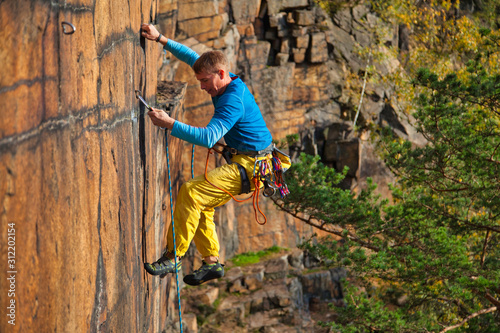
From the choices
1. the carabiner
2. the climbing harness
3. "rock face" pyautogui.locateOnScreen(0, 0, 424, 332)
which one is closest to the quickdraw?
the climbing harness

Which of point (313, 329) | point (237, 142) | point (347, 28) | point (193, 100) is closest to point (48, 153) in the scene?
point (237, 142)

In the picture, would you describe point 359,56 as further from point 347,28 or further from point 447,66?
point 447,66

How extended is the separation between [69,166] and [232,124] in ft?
6.03

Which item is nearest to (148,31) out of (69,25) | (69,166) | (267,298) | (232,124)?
(232,124)

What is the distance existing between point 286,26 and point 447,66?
276 inches

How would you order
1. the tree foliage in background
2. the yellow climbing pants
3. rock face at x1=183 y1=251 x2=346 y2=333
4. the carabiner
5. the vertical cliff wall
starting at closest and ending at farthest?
the vertical cliff wall, the carabiner, the yellow climbing pants, the tree foliage in background, rock face at x1=183 y1=251 x2=346 y2=333

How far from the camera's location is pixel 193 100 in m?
12.3

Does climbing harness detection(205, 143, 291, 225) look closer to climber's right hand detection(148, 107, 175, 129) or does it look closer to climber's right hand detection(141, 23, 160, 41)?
climber's right hand detection(148, 107, 175, 129)

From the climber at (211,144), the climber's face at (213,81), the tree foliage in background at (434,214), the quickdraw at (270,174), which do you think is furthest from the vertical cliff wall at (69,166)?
the tree foliage in background at (434,214)

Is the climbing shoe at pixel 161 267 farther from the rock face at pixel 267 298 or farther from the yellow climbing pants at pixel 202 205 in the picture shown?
the rock face at pixel 267 298

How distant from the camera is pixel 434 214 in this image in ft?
28.2

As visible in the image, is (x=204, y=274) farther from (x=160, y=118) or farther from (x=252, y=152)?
(x=160, y=118)

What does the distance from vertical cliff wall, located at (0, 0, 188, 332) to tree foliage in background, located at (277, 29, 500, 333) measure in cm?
498

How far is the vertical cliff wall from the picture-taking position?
191 centimetres
